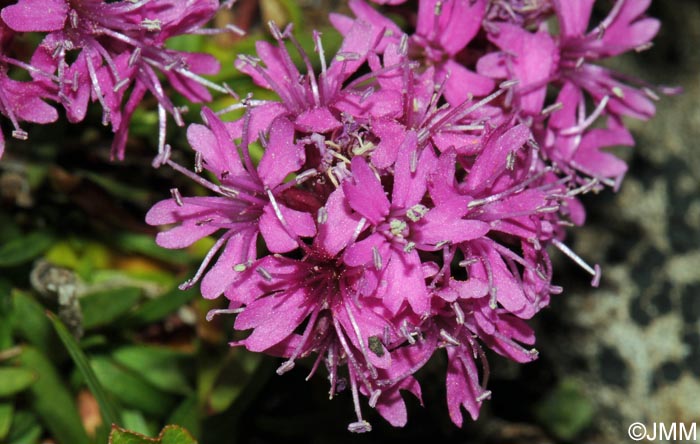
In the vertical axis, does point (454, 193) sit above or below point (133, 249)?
above

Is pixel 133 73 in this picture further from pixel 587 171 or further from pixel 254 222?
pixel 587 171

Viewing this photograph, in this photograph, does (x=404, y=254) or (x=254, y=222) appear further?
(x=254, y=222)

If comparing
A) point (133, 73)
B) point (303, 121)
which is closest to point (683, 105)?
point (303, 121)

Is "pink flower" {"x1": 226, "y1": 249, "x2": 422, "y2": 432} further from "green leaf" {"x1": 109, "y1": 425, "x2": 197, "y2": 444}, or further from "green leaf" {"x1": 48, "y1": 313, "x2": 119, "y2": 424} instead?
"green leaf" {"x1": 48, "y1": 313, "x2": 119, "y2": 424}

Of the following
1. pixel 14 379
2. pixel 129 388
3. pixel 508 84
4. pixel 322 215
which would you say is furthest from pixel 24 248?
pixel 508 84

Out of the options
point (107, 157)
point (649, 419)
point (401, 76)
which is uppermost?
point (401, 76)

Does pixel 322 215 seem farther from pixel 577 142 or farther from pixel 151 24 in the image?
pixel 577 142

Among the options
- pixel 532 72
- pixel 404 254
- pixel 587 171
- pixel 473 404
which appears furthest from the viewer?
pixel 587 171
